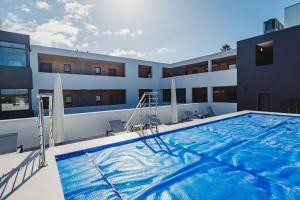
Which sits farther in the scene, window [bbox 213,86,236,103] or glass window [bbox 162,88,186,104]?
glass window [bbox 162,88,186,104]

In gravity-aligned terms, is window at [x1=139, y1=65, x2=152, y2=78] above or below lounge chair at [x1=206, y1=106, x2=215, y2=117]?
above

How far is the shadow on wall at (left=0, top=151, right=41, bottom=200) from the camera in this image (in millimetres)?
3058

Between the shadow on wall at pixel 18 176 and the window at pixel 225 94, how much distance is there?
728 inches

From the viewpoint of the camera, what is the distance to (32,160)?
4.39 m

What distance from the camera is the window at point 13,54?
1179cm

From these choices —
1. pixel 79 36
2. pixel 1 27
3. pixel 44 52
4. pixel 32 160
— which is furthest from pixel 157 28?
pixel 32 160

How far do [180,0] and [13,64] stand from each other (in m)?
13.7

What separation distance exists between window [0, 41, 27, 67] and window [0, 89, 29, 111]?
2.08 m

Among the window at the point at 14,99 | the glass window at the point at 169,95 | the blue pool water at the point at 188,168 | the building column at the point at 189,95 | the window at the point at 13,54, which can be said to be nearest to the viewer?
the blue pool water at the point at 188,168

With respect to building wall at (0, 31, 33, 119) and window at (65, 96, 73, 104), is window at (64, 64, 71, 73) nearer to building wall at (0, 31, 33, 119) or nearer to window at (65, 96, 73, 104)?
window at (65, 96, 73, 104)

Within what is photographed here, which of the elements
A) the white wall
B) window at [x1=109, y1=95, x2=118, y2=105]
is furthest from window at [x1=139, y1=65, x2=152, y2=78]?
window at [x1=109, y1=95, x2=118, y2=105]

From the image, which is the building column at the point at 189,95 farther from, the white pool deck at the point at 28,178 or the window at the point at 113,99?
the white pool deck at the point at 28,178

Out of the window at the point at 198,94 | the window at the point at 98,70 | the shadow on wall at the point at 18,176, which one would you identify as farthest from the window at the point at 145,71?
the shadow on wall at the point at 18,176

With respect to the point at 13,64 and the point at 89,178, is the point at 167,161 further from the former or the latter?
the point at 13,64
